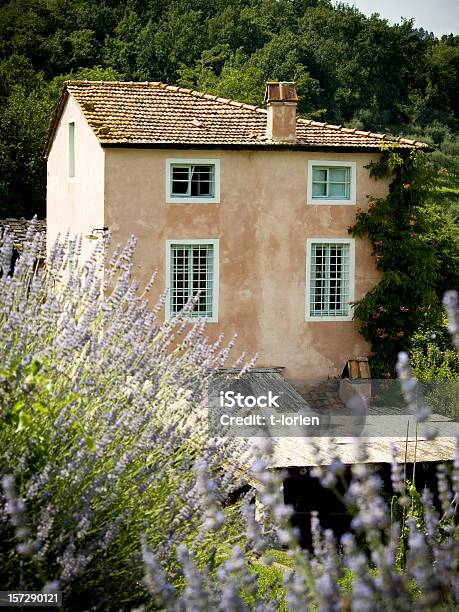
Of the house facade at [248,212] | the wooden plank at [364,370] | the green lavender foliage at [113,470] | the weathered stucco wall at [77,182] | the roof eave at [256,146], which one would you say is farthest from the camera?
the wooden plank at [364,370]

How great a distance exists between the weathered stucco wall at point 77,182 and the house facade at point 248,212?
8 centimetres

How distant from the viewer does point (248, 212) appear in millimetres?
16656

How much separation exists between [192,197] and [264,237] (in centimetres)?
134

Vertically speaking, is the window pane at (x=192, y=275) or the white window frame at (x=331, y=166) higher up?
the white window frame at (x=331, y=166)

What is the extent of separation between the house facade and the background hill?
18.3m

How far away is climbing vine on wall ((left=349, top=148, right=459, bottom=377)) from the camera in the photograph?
1684cm

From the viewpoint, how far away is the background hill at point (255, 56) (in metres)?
41.7

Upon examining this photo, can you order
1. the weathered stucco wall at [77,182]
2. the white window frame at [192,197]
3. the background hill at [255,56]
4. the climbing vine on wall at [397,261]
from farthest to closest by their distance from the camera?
the background hill at [255,56] → the climbing vine on wall at [397,261] → the weathered stucco wall at [77,182] → the white window frame at [192,197]

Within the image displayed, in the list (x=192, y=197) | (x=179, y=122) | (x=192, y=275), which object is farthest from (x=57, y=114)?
(x=192, y=275)

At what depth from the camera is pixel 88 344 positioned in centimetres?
366

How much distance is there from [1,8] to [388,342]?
3326 cm

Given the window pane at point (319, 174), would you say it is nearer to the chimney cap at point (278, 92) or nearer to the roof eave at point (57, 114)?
the chimney cap at point (278, 92)

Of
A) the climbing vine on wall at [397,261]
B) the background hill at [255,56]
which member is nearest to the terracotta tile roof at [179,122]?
the climbing vine on wall at [397,261]

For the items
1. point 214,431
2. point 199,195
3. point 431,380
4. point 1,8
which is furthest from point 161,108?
point 1,8
